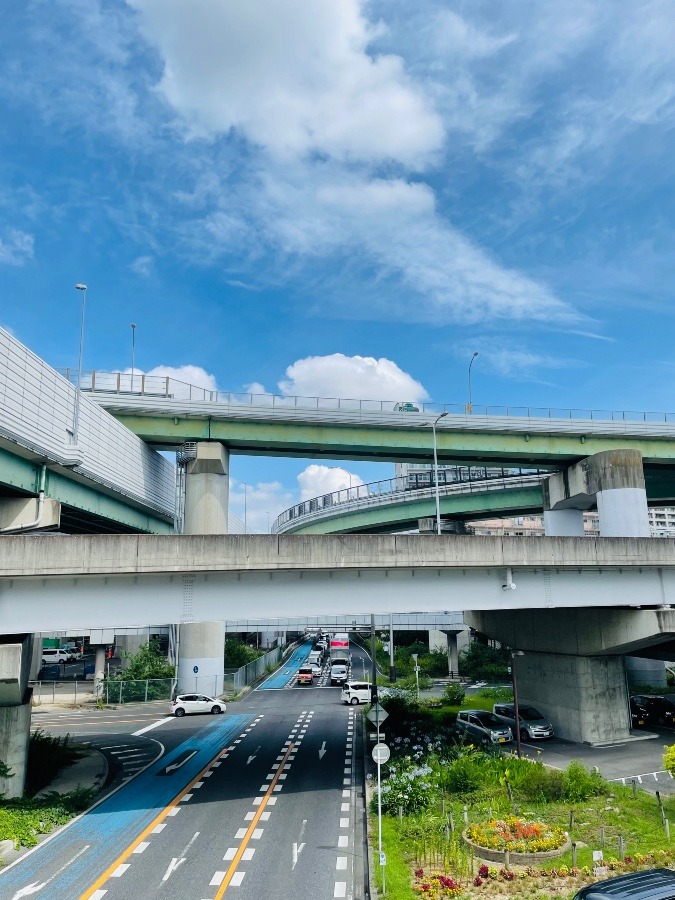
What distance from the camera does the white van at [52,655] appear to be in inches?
2672

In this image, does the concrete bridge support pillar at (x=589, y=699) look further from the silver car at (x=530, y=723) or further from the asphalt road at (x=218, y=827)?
the asphalt road at (x=218, y=827)

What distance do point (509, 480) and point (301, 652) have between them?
133 feet

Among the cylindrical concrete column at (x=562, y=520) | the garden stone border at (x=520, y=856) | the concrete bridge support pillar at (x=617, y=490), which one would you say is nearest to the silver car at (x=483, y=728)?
the garden stone border at (x=520, y=856)

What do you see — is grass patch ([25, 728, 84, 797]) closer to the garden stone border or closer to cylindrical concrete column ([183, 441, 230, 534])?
the garden stone border

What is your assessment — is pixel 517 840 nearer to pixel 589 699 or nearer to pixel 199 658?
pixel 589 699

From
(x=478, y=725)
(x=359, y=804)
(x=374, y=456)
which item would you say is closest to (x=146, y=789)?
(x=359, y=804)

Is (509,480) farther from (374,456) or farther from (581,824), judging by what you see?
(581,824)

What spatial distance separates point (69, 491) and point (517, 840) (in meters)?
22.0

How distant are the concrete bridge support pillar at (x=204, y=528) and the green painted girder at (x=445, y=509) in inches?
843

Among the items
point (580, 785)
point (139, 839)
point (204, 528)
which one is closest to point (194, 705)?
point (204, 528)

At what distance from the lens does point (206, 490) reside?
136 feet

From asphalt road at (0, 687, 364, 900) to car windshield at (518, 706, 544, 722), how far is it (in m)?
7.21

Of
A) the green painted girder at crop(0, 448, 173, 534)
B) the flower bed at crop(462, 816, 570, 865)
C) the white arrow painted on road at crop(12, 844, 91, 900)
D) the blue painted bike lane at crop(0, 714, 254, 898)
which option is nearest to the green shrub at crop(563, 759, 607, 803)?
the flower bed at crop(462, 816, 570, 865)

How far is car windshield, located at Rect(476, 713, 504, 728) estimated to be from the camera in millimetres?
27214
